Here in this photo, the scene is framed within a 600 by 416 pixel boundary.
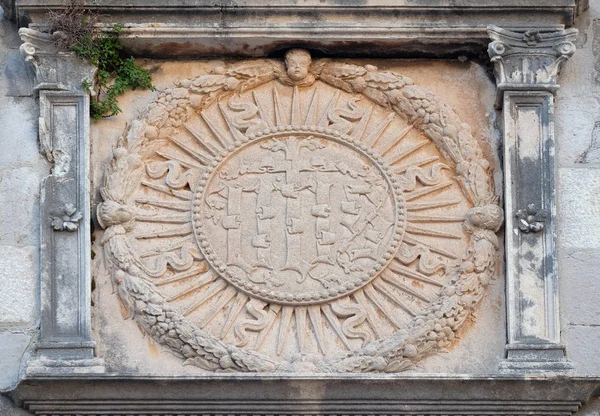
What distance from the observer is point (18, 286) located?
10.2 m

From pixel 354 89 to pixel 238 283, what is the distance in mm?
1260

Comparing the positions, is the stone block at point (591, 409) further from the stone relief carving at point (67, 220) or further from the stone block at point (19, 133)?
the stone block at point (19, 133)

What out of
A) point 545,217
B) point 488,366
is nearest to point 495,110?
point 545,217

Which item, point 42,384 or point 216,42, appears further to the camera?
point 216,42

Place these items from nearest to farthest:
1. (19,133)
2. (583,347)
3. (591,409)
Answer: (591,409)
(583,347)
(19,133)

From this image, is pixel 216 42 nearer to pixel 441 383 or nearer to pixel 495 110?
pixel 495 110

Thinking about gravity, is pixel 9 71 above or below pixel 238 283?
above

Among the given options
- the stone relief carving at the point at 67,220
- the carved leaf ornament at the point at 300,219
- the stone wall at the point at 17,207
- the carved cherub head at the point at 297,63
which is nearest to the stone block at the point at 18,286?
the stone wall at the point at 17,207

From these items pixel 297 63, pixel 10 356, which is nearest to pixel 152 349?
pixel 10 356

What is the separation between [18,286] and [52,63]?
121 cm

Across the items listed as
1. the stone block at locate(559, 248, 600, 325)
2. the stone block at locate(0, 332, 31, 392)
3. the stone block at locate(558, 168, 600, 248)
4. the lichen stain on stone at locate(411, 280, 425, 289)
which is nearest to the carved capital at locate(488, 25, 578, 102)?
the stone block at locate(558, 168, 600, 248)

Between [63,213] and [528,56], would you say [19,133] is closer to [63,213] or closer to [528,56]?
[63,213]

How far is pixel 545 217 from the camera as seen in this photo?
10.3 meters

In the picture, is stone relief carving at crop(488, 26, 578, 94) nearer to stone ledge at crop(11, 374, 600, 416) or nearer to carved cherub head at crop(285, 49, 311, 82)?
carved cherub head at crop(285, 49, 311, 82)
